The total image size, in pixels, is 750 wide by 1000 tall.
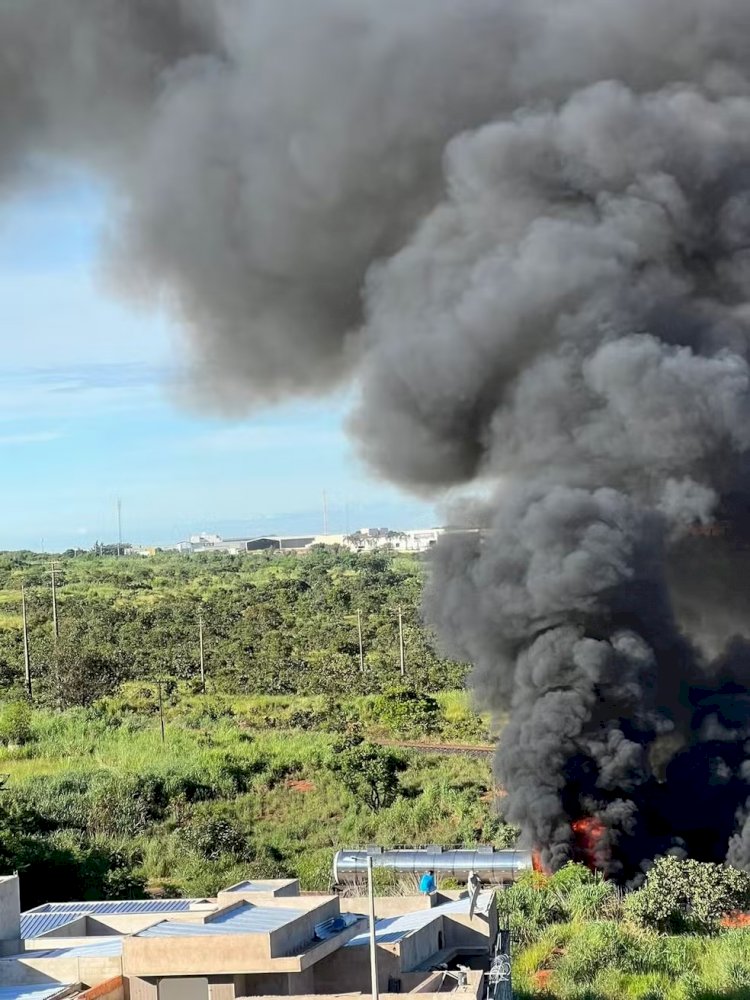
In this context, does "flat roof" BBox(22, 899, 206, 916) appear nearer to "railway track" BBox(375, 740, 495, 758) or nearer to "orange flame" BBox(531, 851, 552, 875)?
"orange flame" BBox(531, 851, 552, 875)

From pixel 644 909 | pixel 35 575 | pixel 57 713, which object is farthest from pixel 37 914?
pixel 35 575

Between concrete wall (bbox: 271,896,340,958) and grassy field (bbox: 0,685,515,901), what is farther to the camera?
grassy field (bbox: 0,685,515,901)

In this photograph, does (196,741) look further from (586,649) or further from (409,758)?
(586,649)

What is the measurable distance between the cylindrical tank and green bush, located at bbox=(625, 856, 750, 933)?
180cm

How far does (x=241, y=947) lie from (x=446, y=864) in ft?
30.1

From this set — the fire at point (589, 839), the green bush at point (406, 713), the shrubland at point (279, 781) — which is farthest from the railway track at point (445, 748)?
the fire at point (589, 839)

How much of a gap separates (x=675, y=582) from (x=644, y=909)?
24.1 feet

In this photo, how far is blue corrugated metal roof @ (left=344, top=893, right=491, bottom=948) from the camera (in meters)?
12.9

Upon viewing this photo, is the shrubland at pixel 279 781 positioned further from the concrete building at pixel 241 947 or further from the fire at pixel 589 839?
the concrete building at pixel 241 947

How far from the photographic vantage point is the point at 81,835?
933 inches

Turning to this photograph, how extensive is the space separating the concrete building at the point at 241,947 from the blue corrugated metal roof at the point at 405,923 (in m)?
0.02

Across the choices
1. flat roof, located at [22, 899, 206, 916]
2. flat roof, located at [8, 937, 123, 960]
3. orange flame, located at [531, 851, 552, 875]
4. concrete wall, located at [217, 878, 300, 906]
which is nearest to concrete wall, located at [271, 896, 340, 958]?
concrete wall, located at [217, 878, 300, 906]

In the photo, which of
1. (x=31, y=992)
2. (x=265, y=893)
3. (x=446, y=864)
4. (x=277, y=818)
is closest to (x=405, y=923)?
(x=265, y=893)

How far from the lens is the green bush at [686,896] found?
58.6ft
